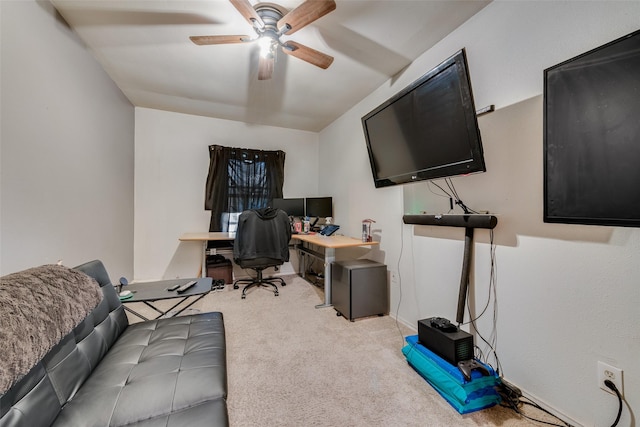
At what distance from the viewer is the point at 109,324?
57.1 inches

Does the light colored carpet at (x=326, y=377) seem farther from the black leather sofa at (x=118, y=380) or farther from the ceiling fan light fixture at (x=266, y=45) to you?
the ceiling fan light fixture at (x=266, y=45)

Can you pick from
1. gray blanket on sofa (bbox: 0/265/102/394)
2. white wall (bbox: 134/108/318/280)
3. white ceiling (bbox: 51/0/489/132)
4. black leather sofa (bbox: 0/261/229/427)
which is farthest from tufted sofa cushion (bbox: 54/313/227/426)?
white wall (bbox: 134/108/318/280)

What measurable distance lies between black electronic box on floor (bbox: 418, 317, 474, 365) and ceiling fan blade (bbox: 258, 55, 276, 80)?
2382 mm

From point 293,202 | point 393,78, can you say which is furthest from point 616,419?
point 293,202

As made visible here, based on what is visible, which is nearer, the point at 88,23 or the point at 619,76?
the point at 619,76

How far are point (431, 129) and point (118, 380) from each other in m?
2.21

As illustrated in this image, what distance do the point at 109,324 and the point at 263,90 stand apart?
2.66m

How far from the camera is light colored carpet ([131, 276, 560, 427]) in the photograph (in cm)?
137

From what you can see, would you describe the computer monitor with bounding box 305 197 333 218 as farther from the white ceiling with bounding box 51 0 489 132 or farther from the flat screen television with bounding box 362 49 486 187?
the flat screen television with bounding box 362 49 486 187

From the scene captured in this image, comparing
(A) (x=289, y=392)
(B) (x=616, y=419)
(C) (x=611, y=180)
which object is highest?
(C) (x=611, y=180)

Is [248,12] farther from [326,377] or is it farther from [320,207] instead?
[320,207]

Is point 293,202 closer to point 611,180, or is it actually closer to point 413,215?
point 413,215

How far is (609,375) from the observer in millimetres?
1185

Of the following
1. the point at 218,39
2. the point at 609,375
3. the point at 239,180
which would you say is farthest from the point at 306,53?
the point at 609,375
